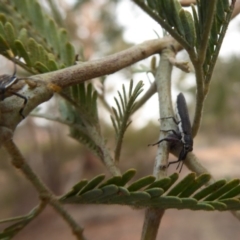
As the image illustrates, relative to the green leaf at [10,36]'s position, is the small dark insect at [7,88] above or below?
below

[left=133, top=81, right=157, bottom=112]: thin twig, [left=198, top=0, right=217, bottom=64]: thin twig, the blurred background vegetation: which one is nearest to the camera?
[left=198, top=0, right=217, bottom=64]: thin twig

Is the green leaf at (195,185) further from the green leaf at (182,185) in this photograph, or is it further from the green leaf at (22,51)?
the green leaf at (22,51)

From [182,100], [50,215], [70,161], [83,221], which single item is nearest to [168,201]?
[182,100]

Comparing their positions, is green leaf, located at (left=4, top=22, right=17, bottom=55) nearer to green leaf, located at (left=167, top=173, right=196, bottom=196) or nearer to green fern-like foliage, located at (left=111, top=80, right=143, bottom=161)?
green fern-like foliage, located at (left=111, top=80, right=143, bottom=161)

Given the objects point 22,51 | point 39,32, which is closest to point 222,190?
point 22,51

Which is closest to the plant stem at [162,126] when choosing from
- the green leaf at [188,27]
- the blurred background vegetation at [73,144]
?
the green leaf at [188,27]

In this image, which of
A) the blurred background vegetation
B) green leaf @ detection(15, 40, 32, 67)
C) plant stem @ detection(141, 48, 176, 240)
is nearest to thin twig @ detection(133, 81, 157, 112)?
plant stem @ detection(141, 48, 176, 240)
